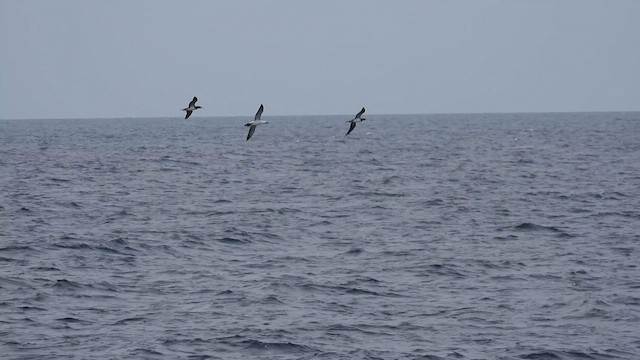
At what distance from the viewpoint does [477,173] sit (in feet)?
185

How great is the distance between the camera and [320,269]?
25.5 metres

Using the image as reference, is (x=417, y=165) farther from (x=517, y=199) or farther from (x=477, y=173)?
(x=517, y=199)

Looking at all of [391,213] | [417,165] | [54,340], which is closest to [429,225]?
[391,213]

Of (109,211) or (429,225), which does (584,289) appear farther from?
(109,211)

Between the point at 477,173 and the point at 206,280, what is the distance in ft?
112

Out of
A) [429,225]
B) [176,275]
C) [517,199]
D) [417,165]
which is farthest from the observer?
[417,165]

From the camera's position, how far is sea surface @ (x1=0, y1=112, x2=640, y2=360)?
62.3ft

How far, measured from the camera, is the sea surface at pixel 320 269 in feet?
62.3

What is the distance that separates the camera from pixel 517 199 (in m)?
41.9

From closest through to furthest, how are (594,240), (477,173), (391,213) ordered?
1. (594,240)
2. (391,213)
3. (477,173)

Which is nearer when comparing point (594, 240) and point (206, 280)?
point (206, 280)

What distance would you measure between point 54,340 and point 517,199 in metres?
26.6

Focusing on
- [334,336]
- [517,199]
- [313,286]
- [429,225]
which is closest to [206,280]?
[313,286]

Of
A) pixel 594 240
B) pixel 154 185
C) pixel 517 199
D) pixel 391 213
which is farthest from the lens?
pixel 154 185
